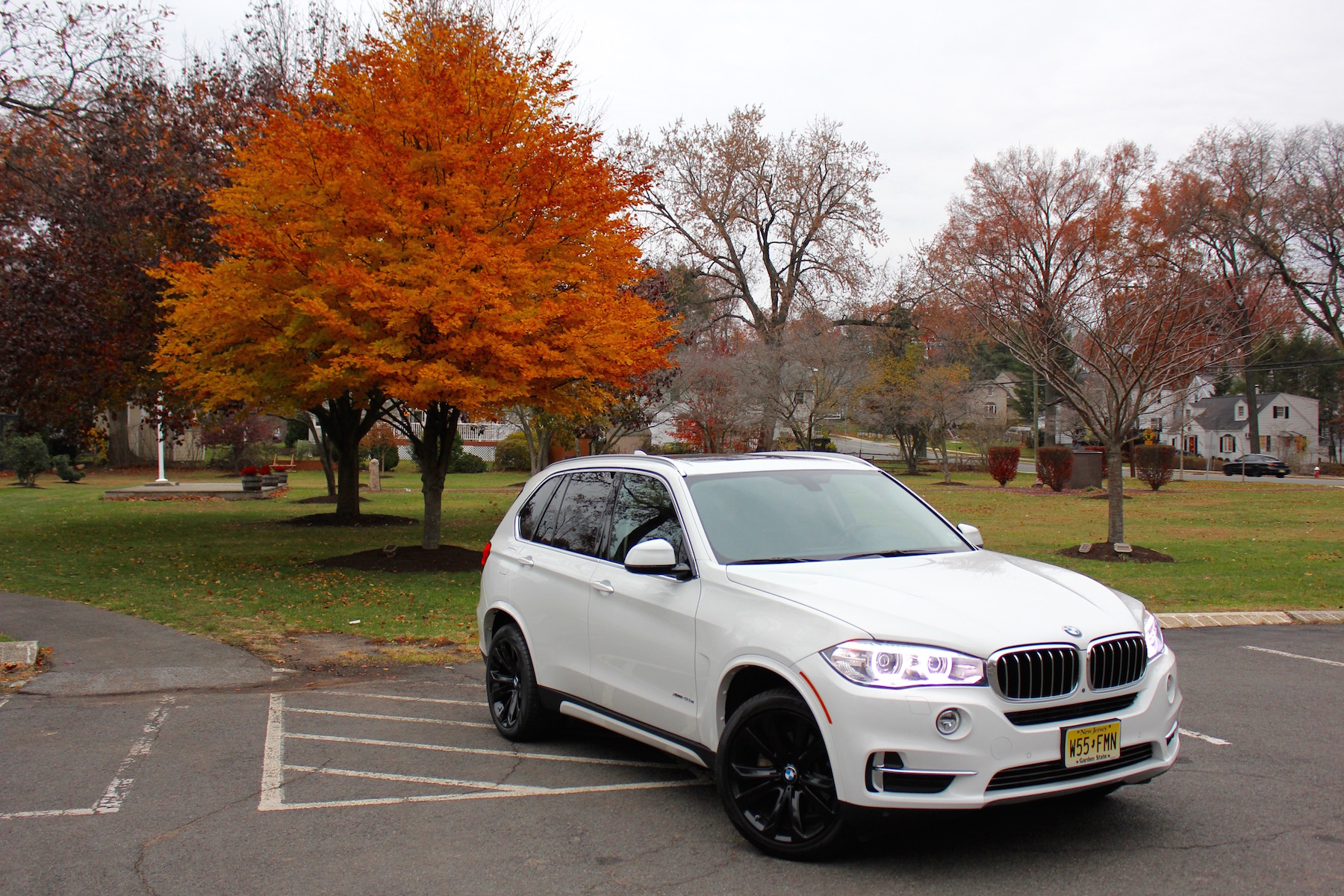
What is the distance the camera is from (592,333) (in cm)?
1440

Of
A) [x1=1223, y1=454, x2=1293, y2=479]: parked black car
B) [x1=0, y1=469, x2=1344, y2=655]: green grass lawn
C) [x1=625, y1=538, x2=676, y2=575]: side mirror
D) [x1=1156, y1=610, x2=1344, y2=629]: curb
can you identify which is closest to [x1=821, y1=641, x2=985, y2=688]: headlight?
[x1=625, y1=538, x2=676, y2=575]: side mirror

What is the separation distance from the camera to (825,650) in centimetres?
426

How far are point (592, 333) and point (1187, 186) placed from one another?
35.0 m

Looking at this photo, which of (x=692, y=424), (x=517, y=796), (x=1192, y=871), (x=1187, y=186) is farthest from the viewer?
(x=692, y=424)

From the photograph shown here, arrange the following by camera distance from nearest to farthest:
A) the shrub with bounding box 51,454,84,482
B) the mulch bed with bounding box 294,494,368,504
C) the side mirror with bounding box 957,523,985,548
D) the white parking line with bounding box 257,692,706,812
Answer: the white parking line with bounding box 257,692,706,812 → the side mirror with bounding box 957,523,985,548 → the mulch bed with bounding box 294,494,368,504 → the shrub with bounding box 51,454,84,482

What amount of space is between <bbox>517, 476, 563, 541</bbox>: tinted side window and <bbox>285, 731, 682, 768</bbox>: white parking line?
1.32 m

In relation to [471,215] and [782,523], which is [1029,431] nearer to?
[471,215]

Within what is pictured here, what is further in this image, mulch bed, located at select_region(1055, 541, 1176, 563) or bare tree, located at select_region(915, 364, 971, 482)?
bare tree, located at select_region(915, 364, 971, 482)

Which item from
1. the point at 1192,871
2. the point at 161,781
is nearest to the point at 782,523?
the point at 1192,871

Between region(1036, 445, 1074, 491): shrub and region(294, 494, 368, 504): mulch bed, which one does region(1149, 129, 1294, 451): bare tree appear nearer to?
region(1036, 445, 1074, 491): shrub

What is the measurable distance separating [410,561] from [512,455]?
131ft

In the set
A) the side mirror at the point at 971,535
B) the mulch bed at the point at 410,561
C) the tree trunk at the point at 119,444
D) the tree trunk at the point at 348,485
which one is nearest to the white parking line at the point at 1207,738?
the side mirror at the point at 971,535

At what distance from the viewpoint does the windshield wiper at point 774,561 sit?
199 inches

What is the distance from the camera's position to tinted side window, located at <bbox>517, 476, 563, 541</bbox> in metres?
6.81
